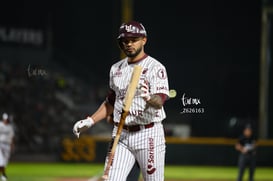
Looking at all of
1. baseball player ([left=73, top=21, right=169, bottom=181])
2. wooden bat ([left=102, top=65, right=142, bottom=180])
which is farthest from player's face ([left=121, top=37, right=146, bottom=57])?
wooden bat ([left=102, top=65, right=142, bottom=180])

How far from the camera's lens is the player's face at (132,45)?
552 centimetres

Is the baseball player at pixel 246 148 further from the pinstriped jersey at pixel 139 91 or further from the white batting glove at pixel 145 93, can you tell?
the white batting glove at pixel 145 93

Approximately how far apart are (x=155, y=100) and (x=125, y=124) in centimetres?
45

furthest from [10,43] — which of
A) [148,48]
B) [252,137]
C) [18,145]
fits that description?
[148,48]

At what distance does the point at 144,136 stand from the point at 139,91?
37 cm

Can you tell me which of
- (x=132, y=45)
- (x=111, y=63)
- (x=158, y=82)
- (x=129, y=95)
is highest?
(x=111, y=63)

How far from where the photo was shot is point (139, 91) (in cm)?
546

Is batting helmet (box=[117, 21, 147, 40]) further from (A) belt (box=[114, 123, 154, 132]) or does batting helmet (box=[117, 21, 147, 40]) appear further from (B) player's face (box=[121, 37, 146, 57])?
(A) belt (box=[114, 123, 154, 132])

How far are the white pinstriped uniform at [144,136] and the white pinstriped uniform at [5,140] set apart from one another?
7308mm

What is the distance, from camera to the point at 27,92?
2061 cm

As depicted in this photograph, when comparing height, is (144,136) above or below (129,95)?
below

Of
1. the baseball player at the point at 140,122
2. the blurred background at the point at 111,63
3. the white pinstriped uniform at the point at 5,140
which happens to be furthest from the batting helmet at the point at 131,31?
the blurred background at the point at 111,63

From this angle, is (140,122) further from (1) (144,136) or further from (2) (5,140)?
(2) (5,140)

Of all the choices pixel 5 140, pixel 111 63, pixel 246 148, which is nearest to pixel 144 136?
pixel 246 148
